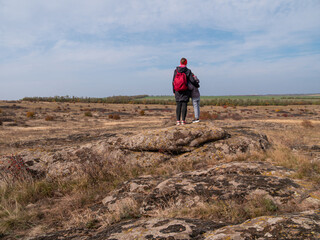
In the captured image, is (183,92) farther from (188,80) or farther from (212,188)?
(212,188)

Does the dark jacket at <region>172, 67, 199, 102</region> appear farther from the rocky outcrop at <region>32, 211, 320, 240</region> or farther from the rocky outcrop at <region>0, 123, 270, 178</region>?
the rocky outcrop at <region>32, 211, 320, 240</region>

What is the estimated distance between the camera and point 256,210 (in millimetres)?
3066

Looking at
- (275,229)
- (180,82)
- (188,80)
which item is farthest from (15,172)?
(275,229)

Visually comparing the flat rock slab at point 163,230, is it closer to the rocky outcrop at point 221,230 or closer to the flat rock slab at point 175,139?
the rocky outcrop at point 221,230

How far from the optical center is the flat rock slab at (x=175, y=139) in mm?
6520

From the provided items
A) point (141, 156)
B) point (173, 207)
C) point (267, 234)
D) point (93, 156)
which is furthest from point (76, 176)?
point (267, 234)

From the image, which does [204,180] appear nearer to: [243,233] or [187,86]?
[243,233]

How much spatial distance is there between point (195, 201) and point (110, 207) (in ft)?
5.54

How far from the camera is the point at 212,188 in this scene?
12.6 feet

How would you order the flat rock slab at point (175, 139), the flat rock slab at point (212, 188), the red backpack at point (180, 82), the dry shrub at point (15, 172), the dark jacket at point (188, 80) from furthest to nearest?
1. the dark jacket at point (188, 80)
2. the red backpack at point (180, 82)
3. the flat rock slab at point (175, 139)
4. the dry shrub at point (15, 172)
5. the flat rock slab at point (212, 188)

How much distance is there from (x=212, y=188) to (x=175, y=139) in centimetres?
283

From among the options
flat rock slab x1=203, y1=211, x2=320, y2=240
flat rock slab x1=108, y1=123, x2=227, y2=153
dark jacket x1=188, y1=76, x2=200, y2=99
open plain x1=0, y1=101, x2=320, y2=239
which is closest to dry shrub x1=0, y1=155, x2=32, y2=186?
open plain x1=0, y1=101, x2=320, y2=239

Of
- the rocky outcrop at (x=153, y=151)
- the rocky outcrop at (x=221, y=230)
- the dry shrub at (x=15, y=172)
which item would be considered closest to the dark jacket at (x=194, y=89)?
the rocky outcrop at (x=153, y=151)

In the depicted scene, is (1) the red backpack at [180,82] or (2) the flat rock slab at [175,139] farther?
(1) the red backpack at [180,82]
